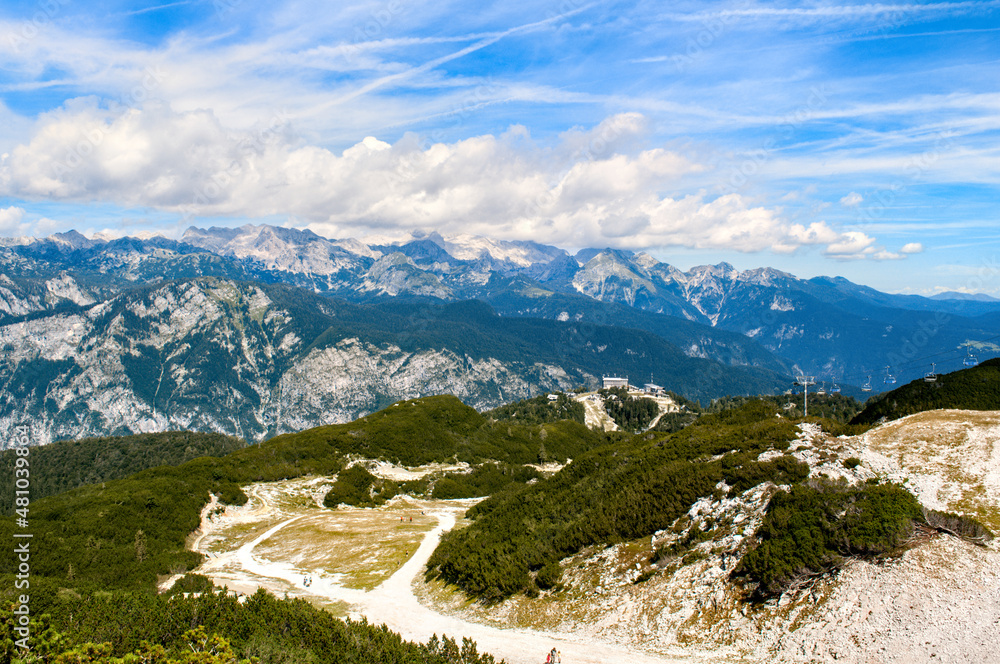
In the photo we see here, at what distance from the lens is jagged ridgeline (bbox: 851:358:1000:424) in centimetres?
6322

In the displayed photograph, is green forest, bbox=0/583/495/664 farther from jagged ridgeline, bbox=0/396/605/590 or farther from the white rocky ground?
jagged ridgeline, bbox=0/396/605/590

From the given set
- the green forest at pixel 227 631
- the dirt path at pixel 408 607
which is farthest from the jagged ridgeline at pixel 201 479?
the green forest at pixel 227 631

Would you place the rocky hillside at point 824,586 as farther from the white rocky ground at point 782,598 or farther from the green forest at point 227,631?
the green forest at point 227,631

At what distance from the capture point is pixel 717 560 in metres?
37.4

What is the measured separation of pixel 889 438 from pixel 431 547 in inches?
1963

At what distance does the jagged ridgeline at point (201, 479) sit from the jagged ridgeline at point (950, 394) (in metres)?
87.4

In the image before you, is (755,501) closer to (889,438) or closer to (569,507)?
(889,438)

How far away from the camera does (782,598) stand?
32750mm

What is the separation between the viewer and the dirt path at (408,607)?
33.7 metres

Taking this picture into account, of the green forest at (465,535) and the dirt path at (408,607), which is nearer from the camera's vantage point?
the green forest at (465,535)

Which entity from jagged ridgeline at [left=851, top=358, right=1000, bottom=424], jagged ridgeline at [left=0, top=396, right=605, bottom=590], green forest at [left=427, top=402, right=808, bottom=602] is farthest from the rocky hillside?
jagged ridgeline at [left=0, top=396, right=605, bottom=590]

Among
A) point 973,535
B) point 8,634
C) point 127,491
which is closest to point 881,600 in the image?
point 973,535

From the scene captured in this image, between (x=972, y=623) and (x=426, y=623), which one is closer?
(x=972, y=623)

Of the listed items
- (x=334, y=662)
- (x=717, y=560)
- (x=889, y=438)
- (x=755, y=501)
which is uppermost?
(x=889, y=438)
